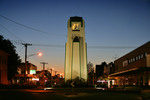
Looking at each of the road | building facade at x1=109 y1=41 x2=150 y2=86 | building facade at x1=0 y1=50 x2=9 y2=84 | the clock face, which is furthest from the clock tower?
the road

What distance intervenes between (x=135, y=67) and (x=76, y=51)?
16.4m

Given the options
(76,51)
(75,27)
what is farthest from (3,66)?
(75,27)

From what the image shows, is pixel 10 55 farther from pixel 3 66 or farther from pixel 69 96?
pixel 69 96

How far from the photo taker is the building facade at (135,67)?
1578 inches

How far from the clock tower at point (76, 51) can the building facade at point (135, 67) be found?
8698mm

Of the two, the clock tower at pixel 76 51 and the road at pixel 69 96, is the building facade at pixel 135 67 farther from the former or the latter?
the road at pixel 69 96

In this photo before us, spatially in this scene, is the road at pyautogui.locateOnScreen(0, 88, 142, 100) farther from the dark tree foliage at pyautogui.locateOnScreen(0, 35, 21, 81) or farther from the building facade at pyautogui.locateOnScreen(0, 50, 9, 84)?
the dark tree foliage at pyautogui.locateOnScreen(0, 35, 21, 81)

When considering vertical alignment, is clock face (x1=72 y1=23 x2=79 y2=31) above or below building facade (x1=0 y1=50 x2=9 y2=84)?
above

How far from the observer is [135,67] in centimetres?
5453

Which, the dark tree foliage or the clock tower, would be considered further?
the clock tower

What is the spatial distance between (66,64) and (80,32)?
33.8 ft

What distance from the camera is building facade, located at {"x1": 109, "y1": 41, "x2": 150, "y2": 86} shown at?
40.1m

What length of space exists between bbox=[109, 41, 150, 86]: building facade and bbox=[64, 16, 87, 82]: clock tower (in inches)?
342

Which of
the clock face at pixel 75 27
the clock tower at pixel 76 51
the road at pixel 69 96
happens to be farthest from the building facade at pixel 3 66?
the road at pixel 69 96
